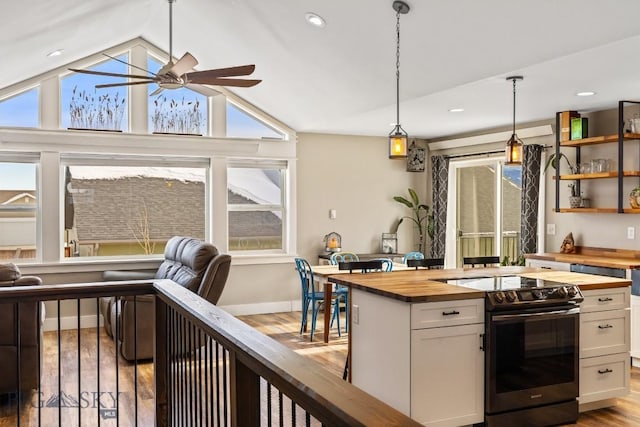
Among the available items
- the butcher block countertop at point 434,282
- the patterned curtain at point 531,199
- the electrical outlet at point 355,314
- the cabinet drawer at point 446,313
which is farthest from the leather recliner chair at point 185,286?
the patterned curtain at point 531,199

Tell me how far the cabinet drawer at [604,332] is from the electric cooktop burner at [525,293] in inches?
10.4

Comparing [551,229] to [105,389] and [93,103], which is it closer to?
[105,389]

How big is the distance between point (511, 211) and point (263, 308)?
3.31 metres

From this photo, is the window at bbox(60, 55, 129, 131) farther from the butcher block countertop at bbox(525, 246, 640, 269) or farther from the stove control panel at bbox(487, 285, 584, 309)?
the stove control panel at bbox(487, 285, 584, 309)

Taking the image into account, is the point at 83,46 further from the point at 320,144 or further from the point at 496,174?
the point at 496,174

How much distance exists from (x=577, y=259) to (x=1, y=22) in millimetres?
5152

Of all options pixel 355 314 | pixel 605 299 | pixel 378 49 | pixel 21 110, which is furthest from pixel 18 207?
pixel 605 299

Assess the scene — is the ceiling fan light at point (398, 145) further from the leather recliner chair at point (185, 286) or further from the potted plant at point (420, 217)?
the potted plant at point (420, 217)

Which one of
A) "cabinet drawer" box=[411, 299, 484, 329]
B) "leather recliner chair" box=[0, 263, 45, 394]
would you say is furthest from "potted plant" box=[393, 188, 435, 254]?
"leather recliner chair" box=[0, 263, 45, 394]

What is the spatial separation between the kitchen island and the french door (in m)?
3.30

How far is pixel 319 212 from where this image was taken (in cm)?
788

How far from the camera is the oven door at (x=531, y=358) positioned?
11.6 ft

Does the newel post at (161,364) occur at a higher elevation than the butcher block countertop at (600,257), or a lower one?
lower

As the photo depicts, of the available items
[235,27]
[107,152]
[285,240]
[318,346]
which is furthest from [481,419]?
[107,152]
